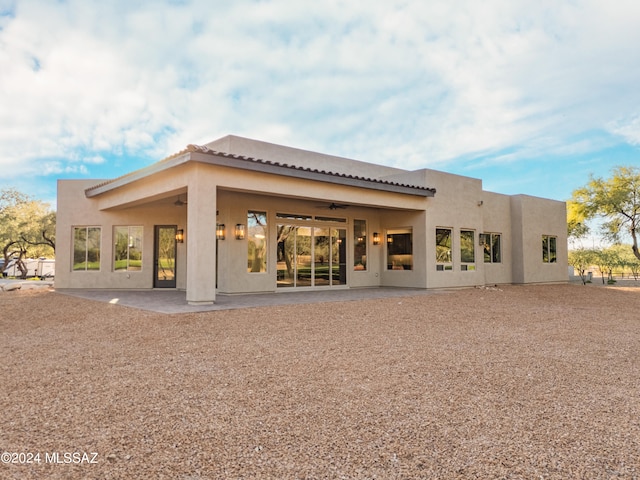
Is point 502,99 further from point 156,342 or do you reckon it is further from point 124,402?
point 124,402

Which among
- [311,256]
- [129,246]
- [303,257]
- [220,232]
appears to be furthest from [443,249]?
[129,246]

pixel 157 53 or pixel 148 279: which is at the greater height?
pixel 157 53

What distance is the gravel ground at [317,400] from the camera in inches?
94.0

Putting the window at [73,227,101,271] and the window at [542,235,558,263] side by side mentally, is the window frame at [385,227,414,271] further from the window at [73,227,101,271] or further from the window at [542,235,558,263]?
the window at [73,227,101,271]

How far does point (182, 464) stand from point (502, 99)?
16313 mm

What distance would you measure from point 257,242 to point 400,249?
543 cm

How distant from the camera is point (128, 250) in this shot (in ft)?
44.3

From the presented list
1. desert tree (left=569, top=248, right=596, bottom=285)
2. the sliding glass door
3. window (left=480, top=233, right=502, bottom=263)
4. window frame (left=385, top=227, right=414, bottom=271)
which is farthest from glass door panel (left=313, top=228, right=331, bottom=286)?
desert tree (left=569, top=248, right=596, bottom=285)

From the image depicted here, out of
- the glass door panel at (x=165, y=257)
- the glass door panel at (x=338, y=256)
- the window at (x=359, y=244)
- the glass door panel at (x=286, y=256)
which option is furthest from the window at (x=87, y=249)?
the window at (x=359, y=244)

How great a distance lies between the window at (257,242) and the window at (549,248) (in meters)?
13.4

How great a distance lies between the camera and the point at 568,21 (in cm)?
1128

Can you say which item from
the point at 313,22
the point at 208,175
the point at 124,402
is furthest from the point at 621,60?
the point at 124,402

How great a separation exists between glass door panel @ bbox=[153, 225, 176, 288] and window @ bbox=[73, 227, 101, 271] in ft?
6.52

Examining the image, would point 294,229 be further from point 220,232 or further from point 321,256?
point 220,232
